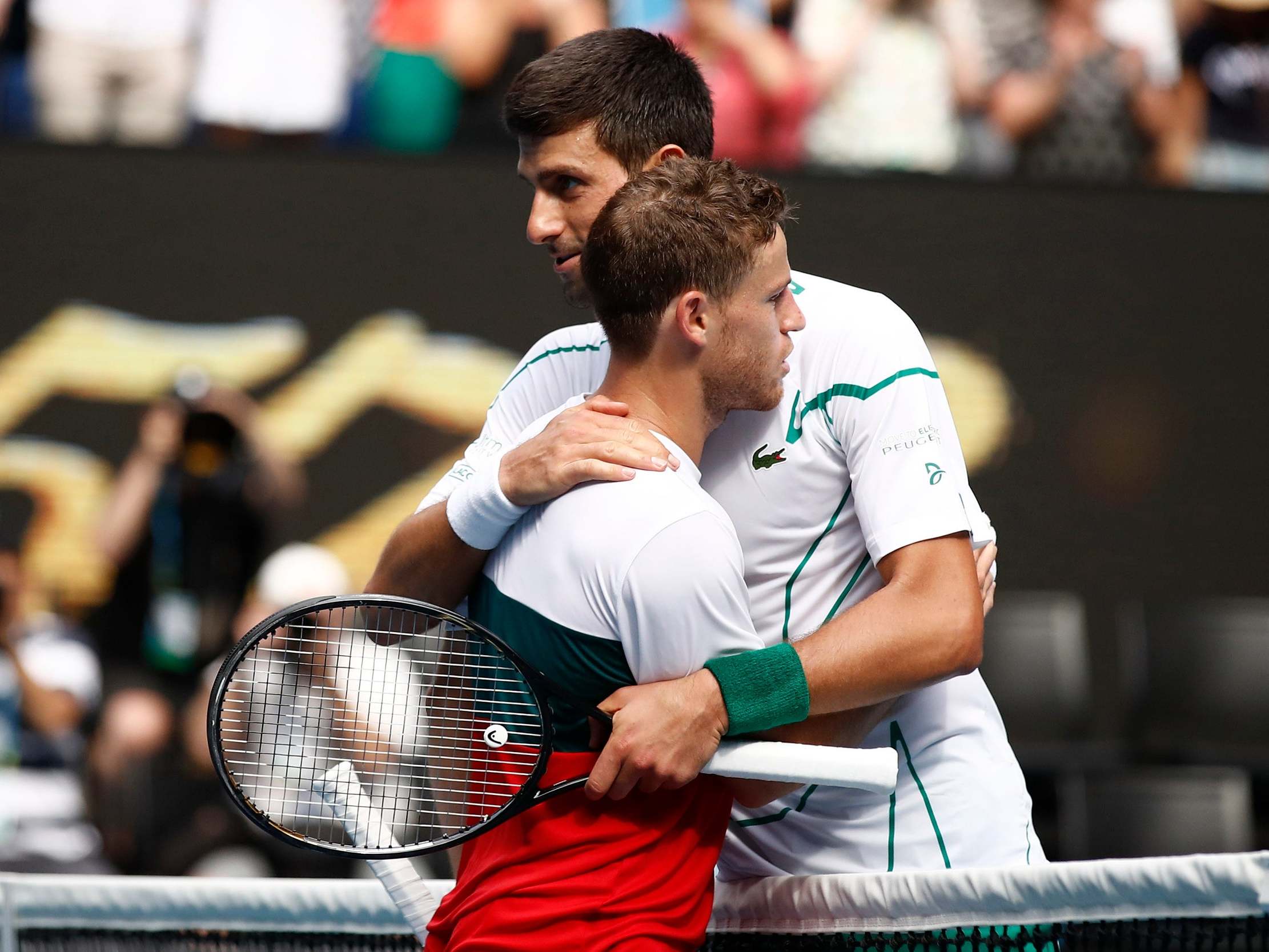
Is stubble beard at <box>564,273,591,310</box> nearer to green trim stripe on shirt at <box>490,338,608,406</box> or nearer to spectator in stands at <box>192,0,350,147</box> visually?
green trim stripe on shirt at <box>490,338,608,406</box>

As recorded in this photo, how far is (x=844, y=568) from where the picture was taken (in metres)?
2.24

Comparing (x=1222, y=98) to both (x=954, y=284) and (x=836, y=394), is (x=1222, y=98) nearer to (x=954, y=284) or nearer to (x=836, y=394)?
(x=954, y=284)

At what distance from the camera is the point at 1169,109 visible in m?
6.81

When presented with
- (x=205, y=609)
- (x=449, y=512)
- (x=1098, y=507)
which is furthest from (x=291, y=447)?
(x=449, y=512)

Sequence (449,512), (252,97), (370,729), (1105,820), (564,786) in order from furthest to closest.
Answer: (252,97), (1105,820), (370,729), (449,512), (564,786)

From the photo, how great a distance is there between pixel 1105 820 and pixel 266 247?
402cm

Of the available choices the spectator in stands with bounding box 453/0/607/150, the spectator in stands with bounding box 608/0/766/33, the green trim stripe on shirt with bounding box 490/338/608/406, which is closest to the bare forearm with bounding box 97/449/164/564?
the spectator in stands with bounding box 453/0/607/150

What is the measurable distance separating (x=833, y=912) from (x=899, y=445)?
0.64 meters

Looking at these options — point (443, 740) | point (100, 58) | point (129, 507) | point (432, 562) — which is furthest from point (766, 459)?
point (100, 58)

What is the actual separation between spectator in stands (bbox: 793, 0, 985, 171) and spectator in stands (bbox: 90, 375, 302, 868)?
272 cm

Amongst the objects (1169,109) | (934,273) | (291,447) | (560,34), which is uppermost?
(560,34)

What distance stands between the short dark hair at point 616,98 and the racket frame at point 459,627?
32.2 inches

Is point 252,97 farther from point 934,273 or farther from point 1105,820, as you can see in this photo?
point 1105,820

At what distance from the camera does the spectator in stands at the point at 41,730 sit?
557cm
